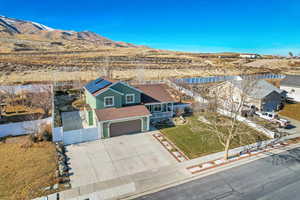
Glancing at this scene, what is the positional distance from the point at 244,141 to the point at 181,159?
8.06m

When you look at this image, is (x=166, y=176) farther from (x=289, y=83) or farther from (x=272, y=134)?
(x=289, y=83)

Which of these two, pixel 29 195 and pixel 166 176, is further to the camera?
pixel 166 176

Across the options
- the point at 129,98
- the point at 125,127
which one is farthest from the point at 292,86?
the point at 125,127

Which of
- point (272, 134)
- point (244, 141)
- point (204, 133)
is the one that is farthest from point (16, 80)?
point (272, 134)

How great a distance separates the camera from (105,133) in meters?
18.1

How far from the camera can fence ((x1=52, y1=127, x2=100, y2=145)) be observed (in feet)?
53.8

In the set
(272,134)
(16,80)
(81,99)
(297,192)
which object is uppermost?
(16,80)

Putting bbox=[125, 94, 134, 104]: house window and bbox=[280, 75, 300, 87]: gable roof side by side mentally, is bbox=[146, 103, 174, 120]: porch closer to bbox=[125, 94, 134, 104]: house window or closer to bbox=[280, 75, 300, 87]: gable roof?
bbox=[125, 94, 134, 104]: house window

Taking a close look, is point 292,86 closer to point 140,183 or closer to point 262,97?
point 262,97

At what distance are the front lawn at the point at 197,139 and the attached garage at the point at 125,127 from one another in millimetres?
2851

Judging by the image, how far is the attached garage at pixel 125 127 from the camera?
60.6ft

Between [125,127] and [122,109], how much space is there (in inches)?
82.7

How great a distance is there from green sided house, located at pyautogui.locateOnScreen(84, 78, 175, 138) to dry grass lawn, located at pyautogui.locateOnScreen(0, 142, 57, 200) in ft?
17.4

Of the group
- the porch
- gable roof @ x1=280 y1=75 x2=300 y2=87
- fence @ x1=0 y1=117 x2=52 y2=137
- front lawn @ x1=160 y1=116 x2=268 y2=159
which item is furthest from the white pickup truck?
fence @ x1=0 y1=117 x2=52 y2=137
